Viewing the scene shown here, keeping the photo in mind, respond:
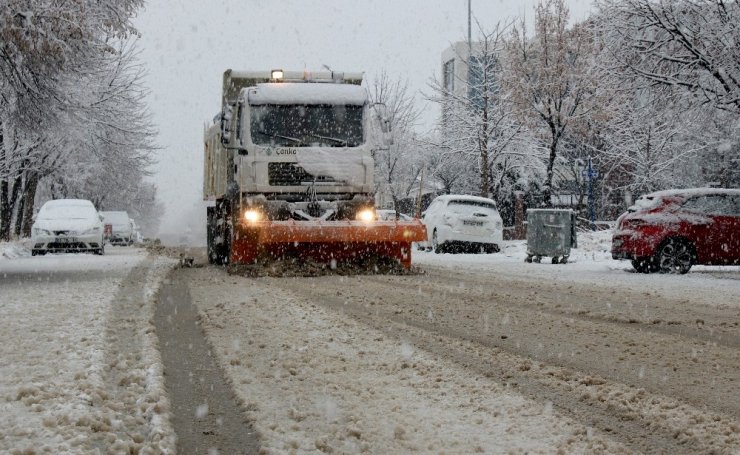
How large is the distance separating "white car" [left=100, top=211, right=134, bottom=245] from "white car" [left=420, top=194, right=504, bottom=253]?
2047cm

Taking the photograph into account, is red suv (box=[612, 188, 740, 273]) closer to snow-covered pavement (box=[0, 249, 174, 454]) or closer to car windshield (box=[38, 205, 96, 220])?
snow-covered pavement (box=[0, 249, 174, 454])

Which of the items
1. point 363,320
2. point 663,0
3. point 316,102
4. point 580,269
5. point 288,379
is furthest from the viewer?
point 663,0

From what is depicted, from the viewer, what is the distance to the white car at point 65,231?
76.3 ft

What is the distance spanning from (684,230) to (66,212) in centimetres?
1594

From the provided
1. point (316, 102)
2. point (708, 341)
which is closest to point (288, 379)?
point (708, 341)

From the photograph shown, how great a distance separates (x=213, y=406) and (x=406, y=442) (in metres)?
1.24

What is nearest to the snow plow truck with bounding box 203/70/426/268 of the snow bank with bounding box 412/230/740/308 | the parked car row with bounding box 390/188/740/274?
the parked car row with bounding box 390/188/740/274

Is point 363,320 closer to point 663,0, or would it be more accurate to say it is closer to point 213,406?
point 213,406

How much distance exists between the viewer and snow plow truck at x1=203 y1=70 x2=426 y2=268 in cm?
1424

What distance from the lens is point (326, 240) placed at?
13.6m

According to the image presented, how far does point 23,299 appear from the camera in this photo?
10.5 metres

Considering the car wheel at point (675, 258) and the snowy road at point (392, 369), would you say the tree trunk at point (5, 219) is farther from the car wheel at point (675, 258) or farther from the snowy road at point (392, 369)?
the car wheel at point (675, 258)

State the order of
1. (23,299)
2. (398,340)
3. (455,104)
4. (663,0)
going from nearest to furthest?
(398,340) < (23,299) < (663,0) < (455,104)

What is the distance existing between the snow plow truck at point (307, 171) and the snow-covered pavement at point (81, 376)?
141 inches
